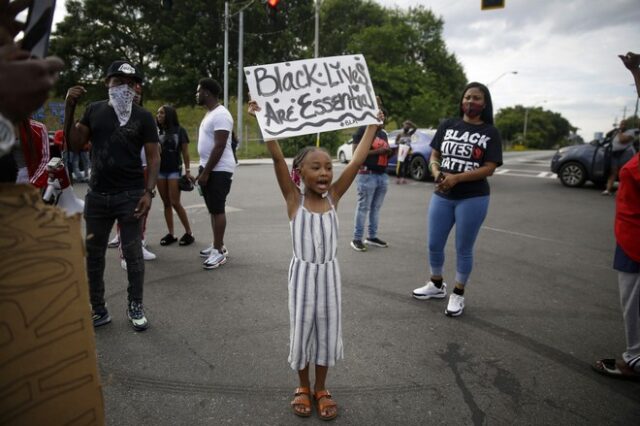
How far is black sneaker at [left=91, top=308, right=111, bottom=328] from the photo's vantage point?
3.32 meters

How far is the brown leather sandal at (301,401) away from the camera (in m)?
2.36

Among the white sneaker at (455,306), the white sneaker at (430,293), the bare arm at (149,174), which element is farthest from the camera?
the white sneaker at (430,293)

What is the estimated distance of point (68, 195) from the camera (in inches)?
123

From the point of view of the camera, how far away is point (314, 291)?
90.1 inches

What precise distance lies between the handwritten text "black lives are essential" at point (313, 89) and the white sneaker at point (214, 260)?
2.71 m

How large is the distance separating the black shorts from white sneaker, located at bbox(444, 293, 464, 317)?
2.60 m

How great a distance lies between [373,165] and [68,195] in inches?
145

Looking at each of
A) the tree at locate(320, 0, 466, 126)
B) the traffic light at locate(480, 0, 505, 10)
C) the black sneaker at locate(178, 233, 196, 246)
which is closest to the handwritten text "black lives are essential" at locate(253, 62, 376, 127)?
the black sneaker at locate(178, 233, 196, 246)

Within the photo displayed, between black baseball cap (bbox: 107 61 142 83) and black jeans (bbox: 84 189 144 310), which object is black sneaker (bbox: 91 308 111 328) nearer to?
black jeans (bbox: 84 189 144 310)

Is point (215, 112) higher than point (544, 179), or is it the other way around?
point (215, 112)

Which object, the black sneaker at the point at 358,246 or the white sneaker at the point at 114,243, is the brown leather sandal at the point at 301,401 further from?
the white sneaker at the point at 114,243

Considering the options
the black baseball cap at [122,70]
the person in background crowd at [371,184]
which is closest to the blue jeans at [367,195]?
the person in background crowd at [371,184]

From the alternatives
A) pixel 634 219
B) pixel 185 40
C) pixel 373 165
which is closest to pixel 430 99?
pixel 185 40

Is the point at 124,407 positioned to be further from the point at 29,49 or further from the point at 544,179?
the point at 544,179
